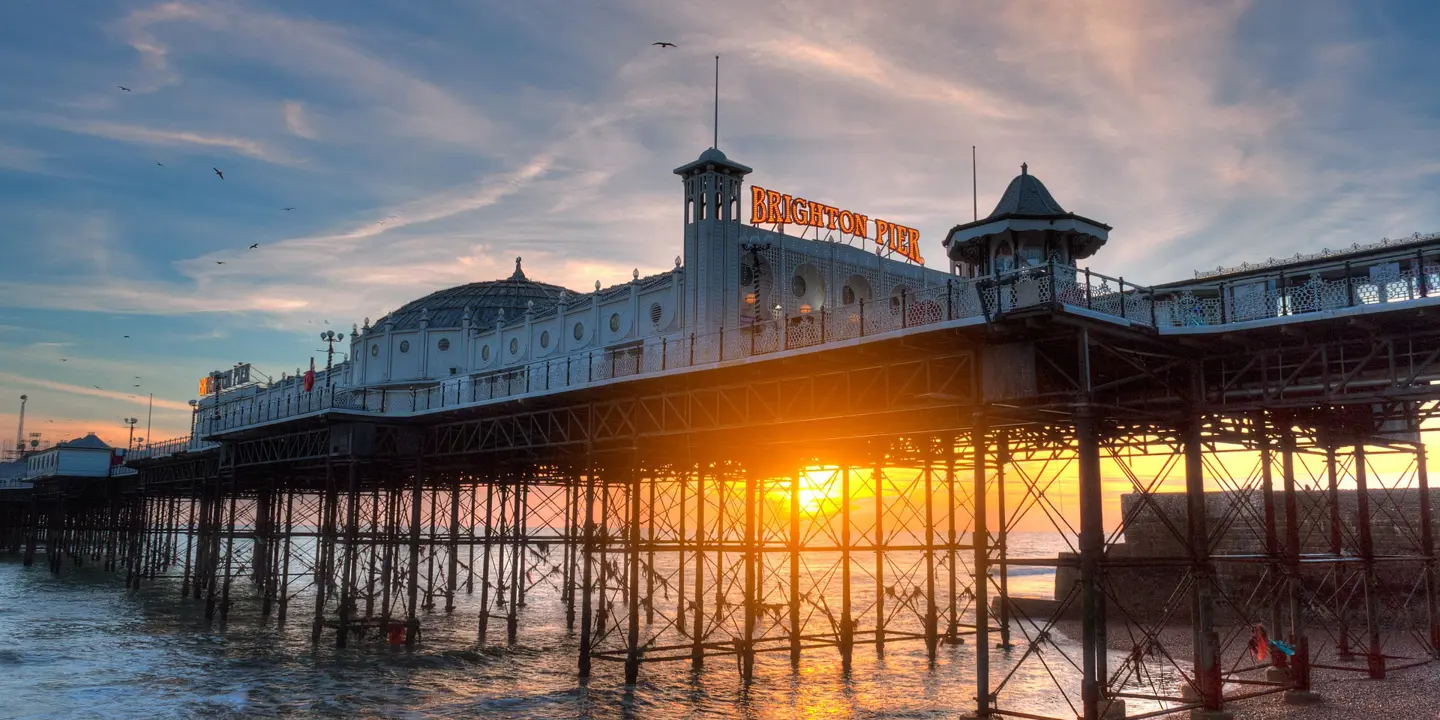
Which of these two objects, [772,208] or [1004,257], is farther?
[772,208]

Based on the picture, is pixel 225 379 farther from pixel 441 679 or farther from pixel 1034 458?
pixel 1034 458

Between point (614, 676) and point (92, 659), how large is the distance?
22519 millimetres

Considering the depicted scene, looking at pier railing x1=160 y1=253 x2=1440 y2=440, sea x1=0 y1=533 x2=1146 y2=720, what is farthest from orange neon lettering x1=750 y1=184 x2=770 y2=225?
sea x1=0 y1=533 x2=1146 y2=720

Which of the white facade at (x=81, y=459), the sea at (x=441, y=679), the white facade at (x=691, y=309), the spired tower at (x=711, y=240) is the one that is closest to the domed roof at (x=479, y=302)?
the white facade at (x=691, y=309)

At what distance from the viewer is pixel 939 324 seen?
24.3 meters

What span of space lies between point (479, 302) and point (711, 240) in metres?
27.0

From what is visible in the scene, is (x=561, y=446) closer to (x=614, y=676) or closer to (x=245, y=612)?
(x=614, y=676)

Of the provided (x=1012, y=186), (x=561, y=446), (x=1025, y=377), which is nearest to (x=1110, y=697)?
(x=1025, y=377)

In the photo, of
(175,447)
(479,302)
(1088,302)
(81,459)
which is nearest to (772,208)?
(1088,302)

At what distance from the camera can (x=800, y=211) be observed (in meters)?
43.6

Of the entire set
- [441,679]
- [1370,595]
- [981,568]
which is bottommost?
[441,679]

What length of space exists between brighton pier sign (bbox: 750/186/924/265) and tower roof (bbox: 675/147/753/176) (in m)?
1.05

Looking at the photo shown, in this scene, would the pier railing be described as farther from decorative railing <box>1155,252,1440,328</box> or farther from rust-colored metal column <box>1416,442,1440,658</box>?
rust-colored metal column <box>1416,442,1440,658</box>

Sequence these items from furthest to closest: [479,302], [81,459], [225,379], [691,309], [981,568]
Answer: [81,459] → [225,379] → [479,302] → [691,309] → [981,568]
